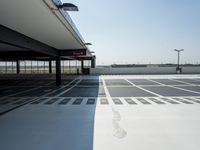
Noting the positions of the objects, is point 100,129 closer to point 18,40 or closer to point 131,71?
point 18,40

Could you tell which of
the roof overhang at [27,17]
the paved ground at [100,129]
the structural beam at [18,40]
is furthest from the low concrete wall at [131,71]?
the paved ground at [100,129]

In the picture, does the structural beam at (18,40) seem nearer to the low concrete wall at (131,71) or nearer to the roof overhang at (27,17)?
the roof overhang at (27,17)

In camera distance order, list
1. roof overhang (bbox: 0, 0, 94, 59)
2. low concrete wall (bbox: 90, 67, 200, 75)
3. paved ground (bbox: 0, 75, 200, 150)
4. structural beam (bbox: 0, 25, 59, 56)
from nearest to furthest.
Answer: paved ground (bbox: 0, 75, 200, 150)
roof overhang (bbox: 0, 0, 94, 59)
structural beam (bbox: 0, 25, 59, 56)
low concrete wall (bbox: 90, 67, 200, 75)

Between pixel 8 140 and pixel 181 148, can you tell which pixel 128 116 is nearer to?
pixel 181 148

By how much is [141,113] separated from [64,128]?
3527mm

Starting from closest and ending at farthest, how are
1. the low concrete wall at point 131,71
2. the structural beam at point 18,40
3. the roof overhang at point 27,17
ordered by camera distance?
1. the roof overhang at point 27,17
2. the structural beam at point 18,40
3. the low concrete wall at point 131,71

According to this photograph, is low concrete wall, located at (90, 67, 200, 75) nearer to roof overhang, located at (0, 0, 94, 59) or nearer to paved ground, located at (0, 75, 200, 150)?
roof overhang, located at (0, 0, 94, 59)

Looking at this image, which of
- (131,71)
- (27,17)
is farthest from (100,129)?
(131,71)

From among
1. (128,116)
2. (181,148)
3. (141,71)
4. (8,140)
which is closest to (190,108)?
(128,116)

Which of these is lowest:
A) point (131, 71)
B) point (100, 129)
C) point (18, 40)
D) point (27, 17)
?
point (100, 129)

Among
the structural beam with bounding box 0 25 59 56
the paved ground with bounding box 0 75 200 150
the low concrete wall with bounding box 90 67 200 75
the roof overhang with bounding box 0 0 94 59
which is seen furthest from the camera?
the low concrete wall with bounding box 90 67 200 75

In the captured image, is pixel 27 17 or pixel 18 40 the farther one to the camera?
pixel 18 40

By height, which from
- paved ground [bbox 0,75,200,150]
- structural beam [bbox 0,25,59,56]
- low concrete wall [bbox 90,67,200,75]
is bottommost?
paved ground [bbox 0,75,200,150]

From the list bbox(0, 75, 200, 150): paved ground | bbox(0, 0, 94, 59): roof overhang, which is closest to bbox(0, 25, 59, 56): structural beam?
bbox(0, 0, 94, 59): roof overhang
